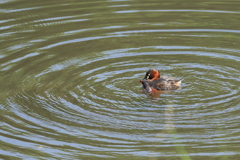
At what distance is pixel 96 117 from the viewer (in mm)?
8172

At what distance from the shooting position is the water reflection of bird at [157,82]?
9398 mm

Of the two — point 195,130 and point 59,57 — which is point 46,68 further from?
point 195,130

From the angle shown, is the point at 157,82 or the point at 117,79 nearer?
the point at 157,82

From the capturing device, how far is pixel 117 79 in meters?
9.98

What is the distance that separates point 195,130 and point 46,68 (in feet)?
14.5

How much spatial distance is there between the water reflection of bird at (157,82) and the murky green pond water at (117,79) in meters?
A: 0.21

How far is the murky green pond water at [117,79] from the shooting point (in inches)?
289

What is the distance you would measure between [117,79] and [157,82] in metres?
0.92

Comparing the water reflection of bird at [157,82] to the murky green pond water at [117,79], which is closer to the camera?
the murky green pond water at [117,79]

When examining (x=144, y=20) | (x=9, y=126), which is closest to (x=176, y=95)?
(x=9, y=126)

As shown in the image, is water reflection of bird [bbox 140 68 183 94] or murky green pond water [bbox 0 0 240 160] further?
water reflection of bird [bbox 140 68 183 94]

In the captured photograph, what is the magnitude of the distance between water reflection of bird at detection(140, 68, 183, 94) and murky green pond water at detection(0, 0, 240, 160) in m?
0.21

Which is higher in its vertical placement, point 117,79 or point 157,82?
point 117,79

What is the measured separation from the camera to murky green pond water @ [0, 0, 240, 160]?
7332mm
